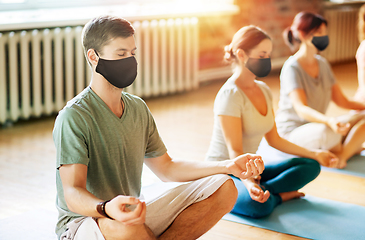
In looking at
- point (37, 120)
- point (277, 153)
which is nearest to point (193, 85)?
point (37, 120)

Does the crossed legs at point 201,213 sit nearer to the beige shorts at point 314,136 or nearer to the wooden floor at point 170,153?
the wooden floor at point 170,153

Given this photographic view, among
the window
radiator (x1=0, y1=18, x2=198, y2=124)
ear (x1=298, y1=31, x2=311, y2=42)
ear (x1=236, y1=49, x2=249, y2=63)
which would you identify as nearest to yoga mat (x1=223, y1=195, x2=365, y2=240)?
ear (x1=236, y1=49, x2=249, y2=63)

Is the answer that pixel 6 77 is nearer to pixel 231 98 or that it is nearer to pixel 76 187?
pixel 231 98

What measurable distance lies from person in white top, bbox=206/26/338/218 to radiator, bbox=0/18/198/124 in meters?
2.37

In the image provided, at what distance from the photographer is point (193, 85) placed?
5.85 meters

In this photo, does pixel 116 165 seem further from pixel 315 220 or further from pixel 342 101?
pixel 342 101

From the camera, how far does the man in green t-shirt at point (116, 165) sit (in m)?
1.46

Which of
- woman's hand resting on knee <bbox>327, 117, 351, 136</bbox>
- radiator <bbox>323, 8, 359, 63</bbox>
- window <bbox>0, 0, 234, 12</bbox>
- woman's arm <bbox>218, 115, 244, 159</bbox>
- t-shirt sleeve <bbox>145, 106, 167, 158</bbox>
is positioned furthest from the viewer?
radiator <bbox>323, 8, 359, 63</bbox>

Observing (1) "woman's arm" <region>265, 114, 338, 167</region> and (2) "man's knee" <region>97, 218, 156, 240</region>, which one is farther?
(1) "woman's arm" <region>265, 114, 338, 167</region>

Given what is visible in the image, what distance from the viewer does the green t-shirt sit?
1484 mm

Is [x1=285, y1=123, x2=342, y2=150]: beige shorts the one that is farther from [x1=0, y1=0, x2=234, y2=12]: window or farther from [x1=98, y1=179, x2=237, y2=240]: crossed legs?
[x1=0, y1=0, x2=234, y2=12]: window

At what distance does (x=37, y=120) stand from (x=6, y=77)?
482 millimetres

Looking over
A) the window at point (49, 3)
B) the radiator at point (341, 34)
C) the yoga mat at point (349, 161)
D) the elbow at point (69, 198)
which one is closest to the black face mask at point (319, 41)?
the yoga mat at point (349, 161)

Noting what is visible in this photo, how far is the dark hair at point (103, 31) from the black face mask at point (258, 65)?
88 centimetres
